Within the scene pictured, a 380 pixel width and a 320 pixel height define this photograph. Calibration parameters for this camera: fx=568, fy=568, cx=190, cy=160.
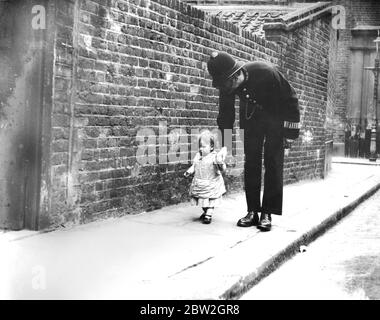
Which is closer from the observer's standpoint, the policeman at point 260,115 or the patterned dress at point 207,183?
the policeman at point 260,115

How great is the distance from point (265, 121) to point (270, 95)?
276 mm

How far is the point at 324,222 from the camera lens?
679 centimetres

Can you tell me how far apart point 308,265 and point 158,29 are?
3367 millimetres

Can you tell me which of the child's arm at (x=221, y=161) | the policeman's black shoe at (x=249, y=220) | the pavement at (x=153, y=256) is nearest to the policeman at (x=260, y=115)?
the policeman's black shoe at (x=249, y=220)

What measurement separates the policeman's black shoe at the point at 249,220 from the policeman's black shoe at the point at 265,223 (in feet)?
0.60

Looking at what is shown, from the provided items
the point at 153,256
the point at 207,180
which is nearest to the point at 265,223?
the point at 207,180

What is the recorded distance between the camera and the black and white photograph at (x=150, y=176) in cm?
405

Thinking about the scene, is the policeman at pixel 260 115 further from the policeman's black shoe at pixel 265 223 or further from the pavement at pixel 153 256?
the pavement at pixel 153 256

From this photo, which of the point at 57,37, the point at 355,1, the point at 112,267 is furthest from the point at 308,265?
the point at 355,1

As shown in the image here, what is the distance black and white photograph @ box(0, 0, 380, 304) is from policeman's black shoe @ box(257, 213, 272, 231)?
0.01 m

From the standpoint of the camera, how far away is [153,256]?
4.55 metres

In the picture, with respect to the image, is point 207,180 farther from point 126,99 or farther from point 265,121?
point 126,99

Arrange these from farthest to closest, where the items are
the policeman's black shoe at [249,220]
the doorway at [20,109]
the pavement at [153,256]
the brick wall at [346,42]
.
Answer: the brick wall at [346,42], the policeman's black shoe at [249,220], the doorway at [20,109], the pavement at [153,256]

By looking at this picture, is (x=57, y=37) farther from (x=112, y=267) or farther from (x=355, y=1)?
(x=355, y=1)
